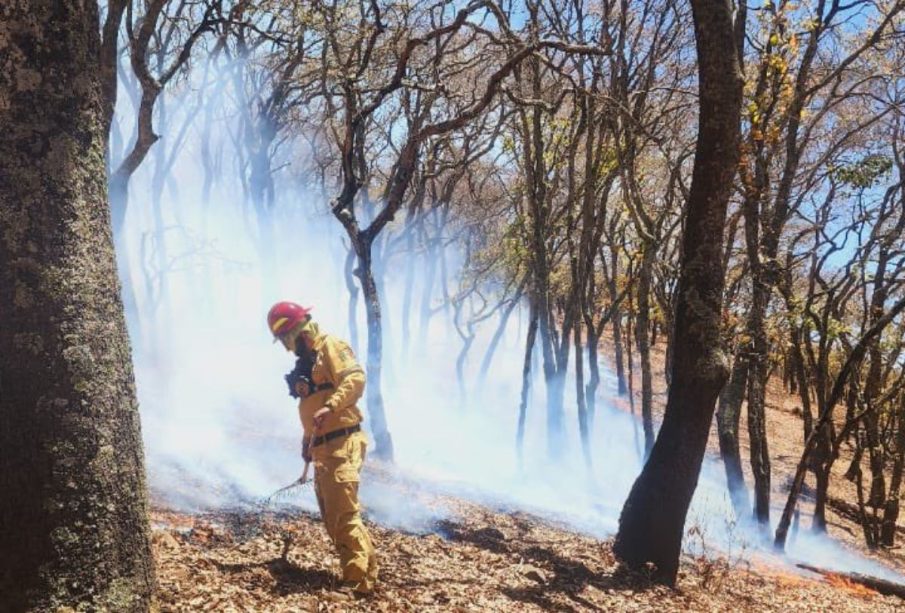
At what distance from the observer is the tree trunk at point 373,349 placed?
11359 mm

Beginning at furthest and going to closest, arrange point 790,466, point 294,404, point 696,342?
point 790,466, point 294,404, point 696,342

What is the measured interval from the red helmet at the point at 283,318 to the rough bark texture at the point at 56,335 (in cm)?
216

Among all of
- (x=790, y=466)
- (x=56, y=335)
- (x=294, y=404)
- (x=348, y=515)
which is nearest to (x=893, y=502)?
(x=790, y=466)

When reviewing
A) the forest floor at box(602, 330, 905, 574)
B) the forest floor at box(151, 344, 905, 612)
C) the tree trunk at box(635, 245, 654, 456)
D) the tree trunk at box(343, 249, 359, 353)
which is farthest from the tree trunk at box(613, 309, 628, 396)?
the forest floor at box(151, 344, 905, 612)

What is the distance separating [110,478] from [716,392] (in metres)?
4.84

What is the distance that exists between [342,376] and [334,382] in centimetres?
7

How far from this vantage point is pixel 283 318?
16.1 feet

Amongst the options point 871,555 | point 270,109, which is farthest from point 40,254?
point 270,109

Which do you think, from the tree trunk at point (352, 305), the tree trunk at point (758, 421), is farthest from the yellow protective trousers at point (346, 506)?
the tree trunk at point (352, 305)

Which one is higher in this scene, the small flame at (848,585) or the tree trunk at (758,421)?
the tree trunk at (758,421)

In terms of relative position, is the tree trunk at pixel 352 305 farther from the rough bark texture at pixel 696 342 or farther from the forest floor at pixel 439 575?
Result: the rough bark texture at pixel 696 342

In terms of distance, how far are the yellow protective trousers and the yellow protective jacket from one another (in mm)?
128

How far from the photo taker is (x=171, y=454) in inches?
359

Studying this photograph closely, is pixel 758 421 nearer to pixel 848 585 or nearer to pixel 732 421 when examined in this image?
pixel 732 421
